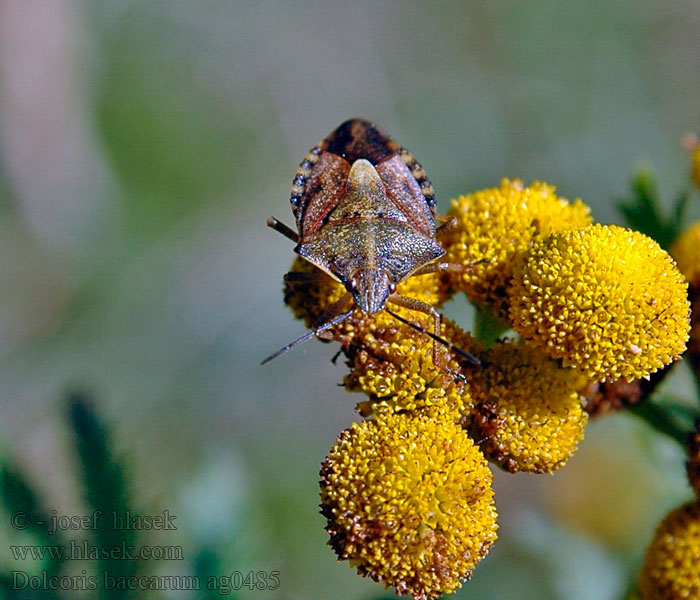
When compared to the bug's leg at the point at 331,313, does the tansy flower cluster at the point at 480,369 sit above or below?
below

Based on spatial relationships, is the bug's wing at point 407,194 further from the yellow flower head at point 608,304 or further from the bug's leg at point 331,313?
the yellow flower head at point 608,304

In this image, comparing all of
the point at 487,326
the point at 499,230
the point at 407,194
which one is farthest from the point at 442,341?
the point at 407,194

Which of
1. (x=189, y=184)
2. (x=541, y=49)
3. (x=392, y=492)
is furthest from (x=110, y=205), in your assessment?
(x=392, y=492)

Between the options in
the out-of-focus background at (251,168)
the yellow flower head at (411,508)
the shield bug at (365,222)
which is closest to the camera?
the yellow flower head at (411,508)

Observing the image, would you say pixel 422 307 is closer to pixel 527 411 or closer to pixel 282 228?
pixel 527 411

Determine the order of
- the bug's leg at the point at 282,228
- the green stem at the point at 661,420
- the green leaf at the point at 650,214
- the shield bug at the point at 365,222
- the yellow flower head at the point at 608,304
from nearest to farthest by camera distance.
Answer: the yellow flower head at the point at 608,304, the shield bug at the point at 365,222, the green stem at the point at 661,420, the bug's leg at the point at 282,228, the green leaf at the point at 650,214

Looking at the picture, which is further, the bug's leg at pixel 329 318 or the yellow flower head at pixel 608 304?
the bug's leg at pixel 329 318

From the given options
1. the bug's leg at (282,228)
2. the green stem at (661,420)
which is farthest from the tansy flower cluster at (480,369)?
the green stem at (661,420)

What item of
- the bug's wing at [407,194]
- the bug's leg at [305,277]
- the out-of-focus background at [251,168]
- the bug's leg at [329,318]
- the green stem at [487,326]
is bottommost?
the green stem at [487,326]
